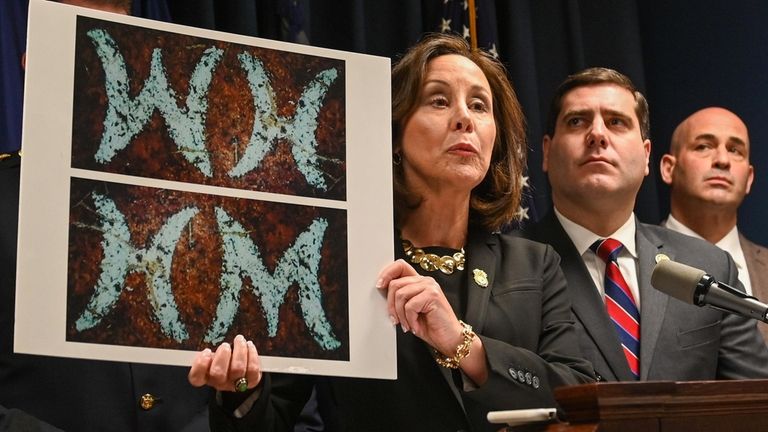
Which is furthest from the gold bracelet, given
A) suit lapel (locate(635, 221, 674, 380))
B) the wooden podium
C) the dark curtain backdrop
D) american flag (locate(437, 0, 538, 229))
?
american flag (locate(437, 0, 538, 229))

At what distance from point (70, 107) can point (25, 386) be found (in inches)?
25.2

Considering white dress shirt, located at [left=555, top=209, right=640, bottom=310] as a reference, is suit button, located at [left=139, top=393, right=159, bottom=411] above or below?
below

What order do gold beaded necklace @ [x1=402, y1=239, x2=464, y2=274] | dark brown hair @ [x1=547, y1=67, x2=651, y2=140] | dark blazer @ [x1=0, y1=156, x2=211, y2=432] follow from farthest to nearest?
dark brown hair @ [x1=547, y1=67, x2=651, y2=140], gold beaded necklace @ [x1=402, y1=239, x2=464, y2=274], dark blazer @ [x1=0, y1=156, x2=211, y2=432]

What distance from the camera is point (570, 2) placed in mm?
4805

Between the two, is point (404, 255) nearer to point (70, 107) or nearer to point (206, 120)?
point (206, 120)

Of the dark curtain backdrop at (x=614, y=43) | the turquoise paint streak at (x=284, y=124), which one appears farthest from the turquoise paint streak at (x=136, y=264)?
the dark curtain backdrop at (x=614, y=43)

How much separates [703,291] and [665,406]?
14.2 inches

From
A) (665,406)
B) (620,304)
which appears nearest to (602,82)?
(620,304)

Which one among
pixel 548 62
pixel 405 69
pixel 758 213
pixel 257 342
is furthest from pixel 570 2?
pixel 257 342

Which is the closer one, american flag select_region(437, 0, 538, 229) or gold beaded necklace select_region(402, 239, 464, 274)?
gold beaded necklace select_region(402, 239, 464, 274)

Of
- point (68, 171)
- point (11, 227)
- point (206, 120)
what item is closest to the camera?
point (68, 171)

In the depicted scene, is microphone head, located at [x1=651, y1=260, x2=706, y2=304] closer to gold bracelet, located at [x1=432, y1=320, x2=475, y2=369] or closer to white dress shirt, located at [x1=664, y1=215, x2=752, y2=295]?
gold bracelet, located at [x1=432, y1=320, x2=475, y2=369]

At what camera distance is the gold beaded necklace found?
2684mm

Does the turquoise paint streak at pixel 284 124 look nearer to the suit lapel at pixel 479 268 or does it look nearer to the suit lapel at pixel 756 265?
the suit lapel at pixel 479 268
